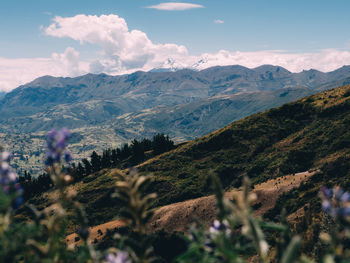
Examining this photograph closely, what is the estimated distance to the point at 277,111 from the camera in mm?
132125

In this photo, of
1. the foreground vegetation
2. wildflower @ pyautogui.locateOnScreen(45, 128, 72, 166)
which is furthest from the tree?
the foreground vegetation

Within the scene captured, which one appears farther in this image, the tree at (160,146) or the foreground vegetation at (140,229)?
the tree at (160,146)

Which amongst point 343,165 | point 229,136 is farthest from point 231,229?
point 229,136

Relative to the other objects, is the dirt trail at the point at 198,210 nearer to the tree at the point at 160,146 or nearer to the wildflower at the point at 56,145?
the tree at the point at 160,146

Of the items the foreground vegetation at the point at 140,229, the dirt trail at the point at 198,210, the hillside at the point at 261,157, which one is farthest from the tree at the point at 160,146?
the foreground vegetation at the point at 140,229

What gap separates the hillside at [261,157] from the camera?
279 feet

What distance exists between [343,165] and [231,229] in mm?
76928

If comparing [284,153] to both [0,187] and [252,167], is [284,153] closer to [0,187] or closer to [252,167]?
[252,167]

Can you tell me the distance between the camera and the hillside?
85062mm

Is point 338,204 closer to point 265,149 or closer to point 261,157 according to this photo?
point 261,157

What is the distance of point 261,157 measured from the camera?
338ft

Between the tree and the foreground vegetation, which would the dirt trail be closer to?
the tree

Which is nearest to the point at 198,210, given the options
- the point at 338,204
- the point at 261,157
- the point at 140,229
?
the point at 261,157

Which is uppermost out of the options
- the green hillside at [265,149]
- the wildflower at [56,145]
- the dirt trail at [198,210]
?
the wildflower at [56,145]
